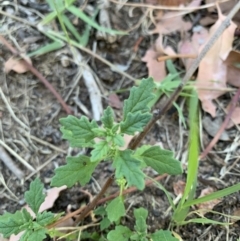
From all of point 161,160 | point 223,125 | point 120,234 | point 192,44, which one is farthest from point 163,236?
point 192,44

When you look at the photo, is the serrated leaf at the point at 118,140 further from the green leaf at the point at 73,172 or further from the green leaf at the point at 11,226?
the green leaf at the point at 11,226

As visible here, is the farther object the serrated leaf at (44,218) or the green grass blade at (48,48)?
the green grass blade at (48,48)

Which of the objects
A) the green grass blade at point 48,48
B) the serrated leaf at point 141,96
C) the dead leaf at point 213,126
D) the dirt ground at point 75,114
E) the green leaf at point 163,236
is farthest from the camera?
the green grass blade at point 48,48

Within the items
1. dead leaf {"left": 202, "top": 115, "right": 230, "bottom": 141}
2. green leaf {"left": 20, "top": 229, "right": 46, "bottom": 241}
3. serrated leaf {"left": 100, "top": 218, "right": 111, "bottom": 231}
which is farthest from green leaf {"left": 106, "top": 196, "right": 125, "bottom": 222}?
dead leaf {"left": 202, "top": 115, "right": 230, "bottom": 141}

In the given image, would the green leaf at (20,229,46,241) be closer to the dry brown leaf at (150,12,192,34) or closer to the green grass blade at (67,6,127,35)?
the green grass blade at (67,6,127,35)

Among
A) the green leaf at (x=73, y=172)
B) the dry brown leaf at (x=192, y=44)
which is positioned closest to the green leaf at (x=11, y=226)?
the green leaf at (x=73, y=172)

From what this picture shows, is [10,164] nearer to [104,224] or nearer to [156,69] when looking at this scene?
[104,224]

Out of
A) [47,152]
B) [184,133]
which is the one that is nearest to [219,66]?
[184,133]
